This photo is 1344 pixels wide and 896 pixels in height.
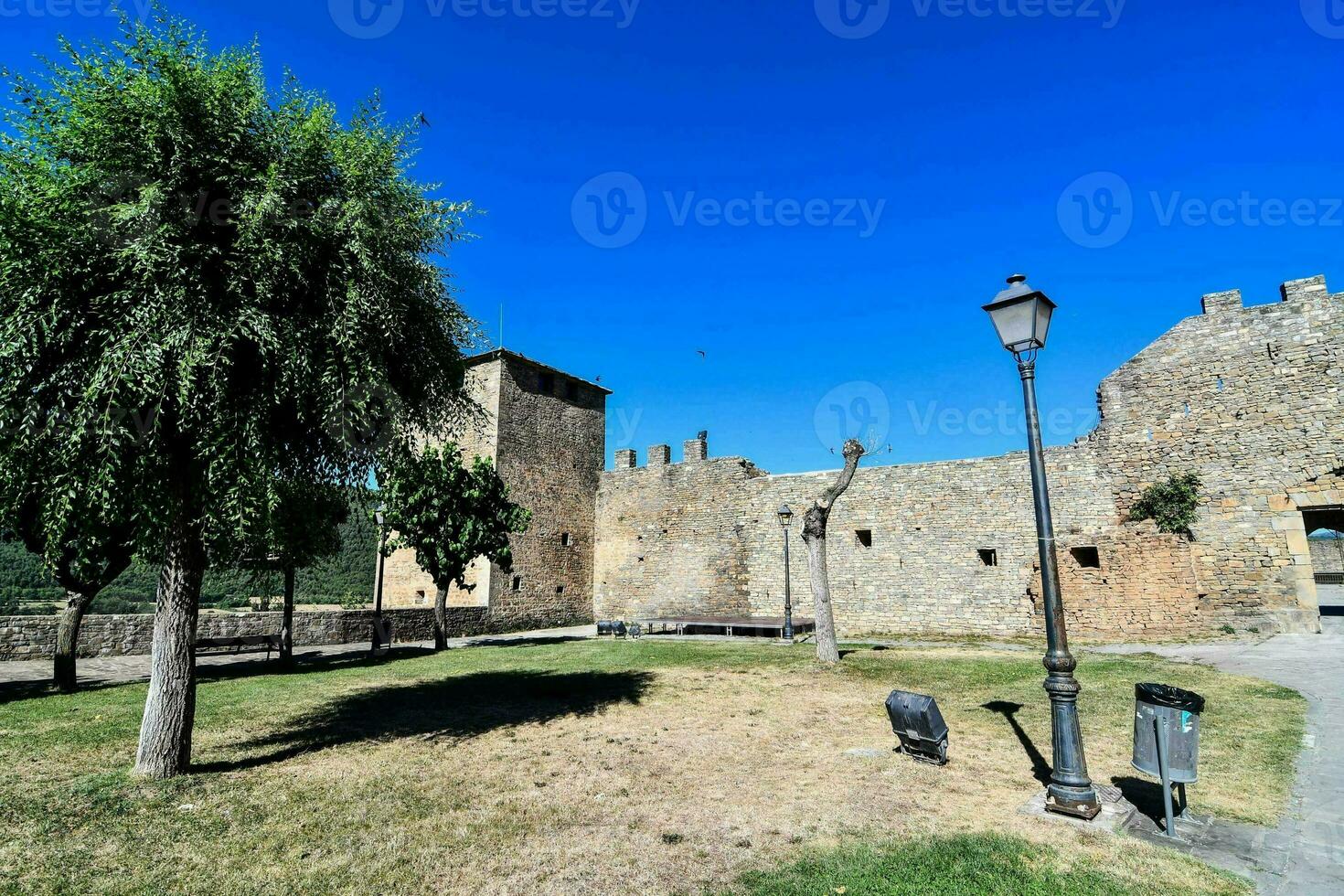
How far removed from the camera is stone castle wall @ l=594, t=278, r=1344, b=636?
1512cm

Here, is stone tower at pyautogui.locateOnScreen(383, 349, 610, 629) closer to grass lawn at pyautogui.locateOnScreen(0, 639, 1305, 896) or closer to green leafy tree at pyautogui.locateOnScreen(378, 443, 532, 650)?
green leafy tree at pyautogui.locateOnScreen(378, 443, 532, 650)

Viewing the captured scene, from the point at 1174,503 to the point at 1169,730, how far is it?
15151 mm

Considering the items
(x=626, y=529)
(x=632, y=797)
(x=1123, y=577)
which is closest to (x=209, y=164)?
(x=632, y=797)

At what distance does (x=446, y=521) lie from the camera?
1773 cm

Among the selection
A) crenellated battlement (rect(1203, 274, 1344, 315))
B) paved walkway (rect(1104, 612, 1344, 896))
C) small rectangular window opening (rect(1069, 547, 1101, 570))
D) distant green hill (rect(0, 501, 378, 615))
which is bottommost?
paved walkway (rect(1104, 612, 1344, 896))

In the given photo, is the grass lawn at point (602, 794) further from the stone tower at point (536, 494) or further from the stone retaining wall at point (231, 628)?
the stone tower at point (536, 494)

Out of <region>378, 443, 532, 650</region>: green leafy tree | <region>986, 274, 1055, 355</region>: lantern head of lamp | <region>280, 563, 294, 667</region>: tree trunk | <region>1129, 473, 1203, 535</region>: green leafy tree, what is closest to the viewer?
<region>986, 274, 1055, 355</region>: lantern head of lamp

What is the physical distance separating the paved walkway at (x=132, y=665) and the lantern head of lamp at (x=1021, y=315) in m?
14.3

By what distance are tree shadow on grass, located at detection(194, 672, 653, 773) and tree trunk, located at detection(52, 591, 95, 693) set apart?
487 cm

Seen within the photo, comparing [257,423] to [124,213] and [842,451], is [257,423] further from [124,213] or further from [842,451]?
[842,451]

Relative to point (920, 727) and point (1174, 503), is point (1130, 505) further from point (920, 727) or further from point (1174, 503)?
point (920, 727)

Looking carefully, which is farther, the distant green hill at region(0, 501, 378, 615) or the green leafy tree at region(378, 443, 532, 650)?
the distant green hill at region(0, 501, 378, 615)

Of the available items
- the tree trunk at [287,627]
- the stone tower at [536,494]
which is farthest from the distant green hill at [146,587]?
the tree trunk at [287,627]

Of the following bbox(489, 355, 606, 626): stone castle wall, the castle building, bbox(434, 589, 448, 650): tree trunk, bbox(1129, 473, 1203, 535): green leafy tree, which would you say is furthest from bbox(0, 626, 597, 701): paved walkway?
bbox(1129, 473, 1203, 535): green leafy tree
